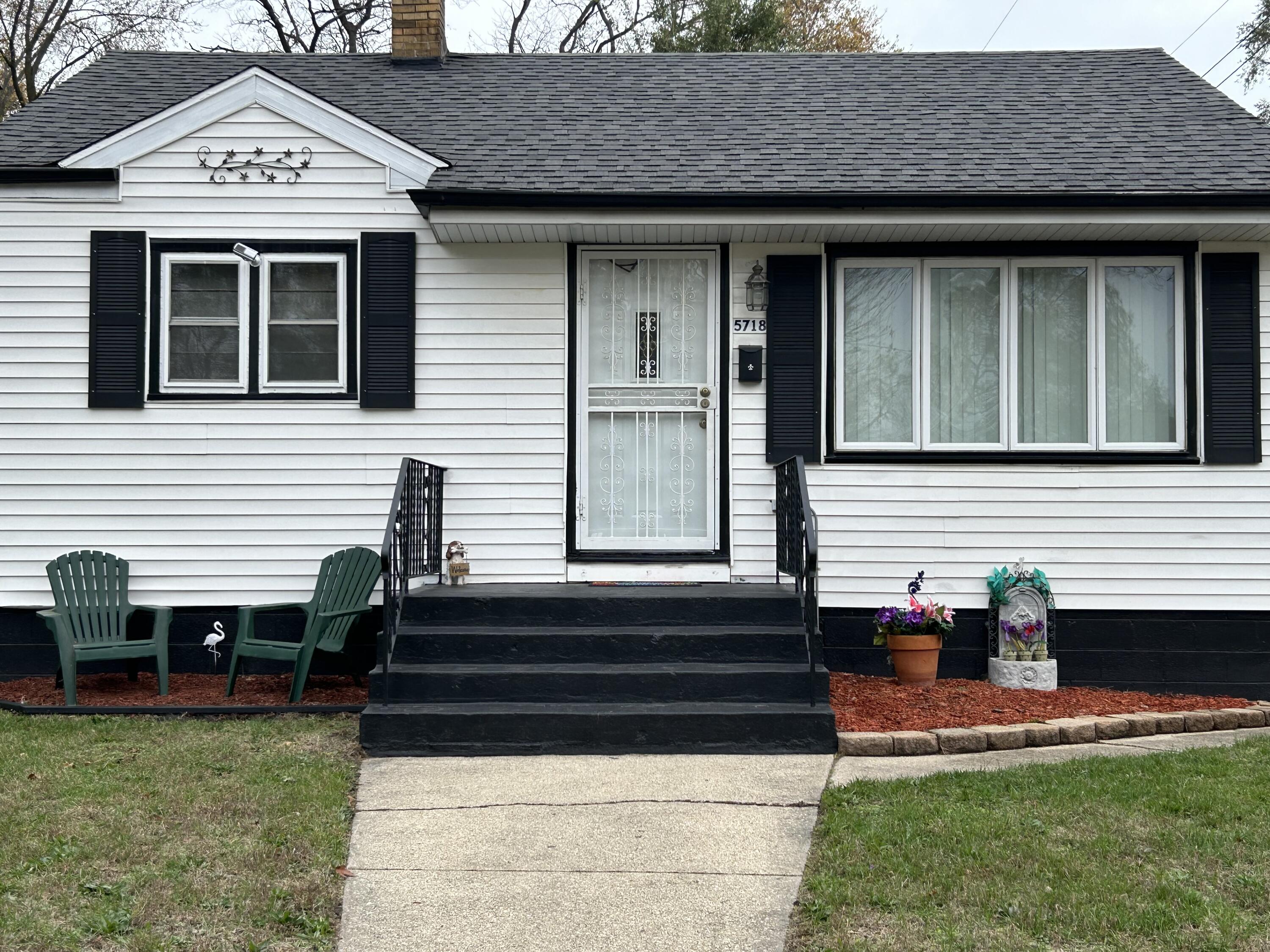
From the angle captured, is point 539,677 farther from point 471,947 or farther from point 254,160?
point 254,160

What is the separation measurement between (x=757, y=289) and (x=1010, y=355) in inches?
66.2

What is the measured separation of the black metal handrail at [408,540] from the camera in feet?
19.0

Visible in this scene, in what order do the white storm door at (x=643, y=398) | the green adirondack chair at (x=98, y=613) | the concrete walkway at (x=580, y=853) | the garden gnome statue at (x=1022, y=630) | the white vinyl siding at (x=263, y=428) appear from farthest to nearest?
the white storm door at (x=643, y=398) → the white vinyl siding at (x=263, y=428) → the garden gnome statue at (x=1022, y=630) → the green adirondack chair at (x=98, y=613) → the concrete walkway at (x=580, y=853)

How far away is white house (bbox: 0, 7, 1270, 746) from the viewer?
7.06 metres

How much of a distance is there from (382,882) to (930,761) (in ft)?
8.97

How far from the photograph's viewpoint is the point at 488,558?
7.17 metres

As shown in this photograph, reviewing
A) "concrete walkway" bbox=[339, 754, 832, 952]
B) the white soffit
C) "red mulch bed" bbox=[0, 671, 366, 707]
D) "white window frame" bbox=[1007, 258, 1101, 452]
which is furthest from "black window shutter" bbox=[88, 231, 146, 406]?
"white window frame" bbox=[1007, 258, 1101, 452]

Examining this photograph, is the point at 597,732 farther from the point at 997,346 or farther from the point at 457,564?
the point at 997,346

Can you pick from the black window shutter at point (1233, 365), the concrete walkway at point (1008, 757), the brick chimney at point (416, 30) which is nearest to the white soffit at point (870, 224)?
the black window shutter at point (1233, 365)

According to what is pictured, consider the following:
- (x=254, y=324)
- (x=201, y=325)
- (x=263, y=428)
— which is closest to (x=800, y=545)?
(x=263, y=428)

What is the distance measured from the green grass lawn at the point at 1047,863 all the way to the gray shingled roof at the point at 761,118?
3634 millimetres

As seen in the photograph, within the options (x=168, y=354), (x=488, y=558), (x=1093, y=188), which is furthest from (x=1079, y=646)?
(x=168, y=354)

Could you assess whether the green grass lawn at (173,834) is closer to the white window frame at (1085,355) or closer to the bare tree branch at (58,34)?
the white window frame at (1085,355)

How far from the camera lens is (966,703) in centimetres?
630
